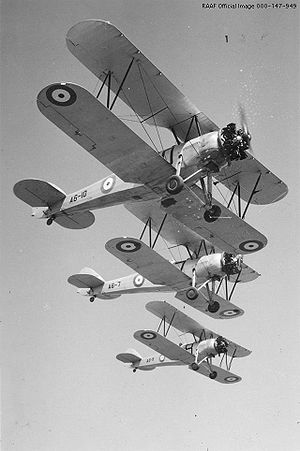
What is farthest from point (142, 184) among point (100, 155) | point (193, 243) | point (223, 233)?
point (193, 243)

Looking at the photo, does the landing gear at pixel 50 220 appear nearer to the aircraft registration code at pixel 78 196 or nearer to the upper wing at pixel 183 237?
the aircraft registration code at pixel 78 196

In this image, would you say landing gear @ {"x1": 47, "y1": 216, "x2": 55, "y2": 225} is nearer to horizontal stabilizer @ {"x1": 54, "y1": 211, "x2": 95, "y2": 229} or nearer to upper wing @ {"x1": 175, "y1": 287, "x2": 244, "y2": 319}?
horizontal stabilizer @ {"x1": 54, "y1": 211, "x2": 95, "y2": 229}

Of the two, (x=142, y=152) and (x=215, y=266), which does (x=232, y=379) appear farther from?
(x=142, y=152)

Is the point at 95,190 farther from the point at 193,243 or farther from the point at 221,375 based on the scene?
the point at 221,375

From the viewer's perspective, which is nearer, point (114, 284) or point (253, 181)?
point (253, 181)

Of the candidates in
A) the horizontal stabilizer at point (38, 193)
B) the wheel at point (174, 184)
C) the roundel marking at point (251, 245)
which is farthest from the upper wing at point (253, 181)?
the horizontal stabilizer at point (38, 193)

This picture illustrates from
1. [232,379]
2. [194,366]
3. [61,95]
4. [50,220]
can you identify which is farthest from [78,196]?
[232,379]
